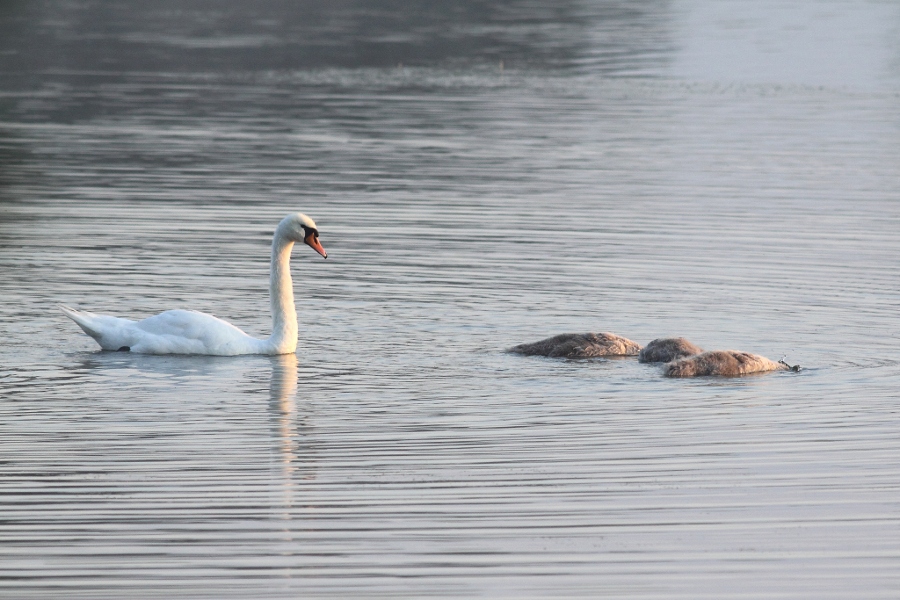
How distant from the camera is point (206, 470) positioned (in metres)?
11.1

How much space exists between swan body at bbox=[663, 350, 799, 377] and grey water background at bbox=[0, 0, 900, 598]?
14 centimetres

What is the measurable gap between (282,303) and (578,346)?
266cm

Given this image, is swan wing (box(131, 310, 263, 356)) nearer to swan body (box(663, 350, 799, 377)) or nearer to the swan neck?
the swan neck

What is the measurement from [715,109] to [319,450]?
29046 millimetres

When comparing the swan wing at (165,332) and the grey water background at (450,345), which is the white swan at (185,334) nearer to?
the swan wing at (165,332)

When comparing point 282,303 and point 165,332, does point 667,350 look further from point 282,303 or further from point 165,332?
point 165,332

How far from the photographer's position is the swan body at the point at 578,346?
15.1 meters

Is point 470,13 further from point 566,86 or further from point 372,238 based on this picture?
point 372,238

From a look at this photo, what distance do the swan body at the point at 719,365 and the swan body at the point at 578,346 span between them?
2.52ft

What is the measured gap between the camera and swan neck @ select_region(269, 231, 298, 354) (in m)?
15.5

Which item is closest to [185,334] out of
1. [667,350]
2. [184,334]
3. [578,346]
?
[184,334]

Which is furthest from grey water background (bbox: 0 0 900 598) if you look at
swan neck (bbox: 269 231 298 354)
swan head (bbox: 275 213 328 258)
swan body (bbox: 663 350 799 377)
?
swan head (bbox: 275 213 328 258)

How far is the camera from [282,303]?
15.7m

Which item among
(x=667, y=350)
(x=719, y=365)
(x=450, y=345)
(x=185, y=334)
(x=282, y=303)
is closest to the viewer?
(x=719, y=365)
